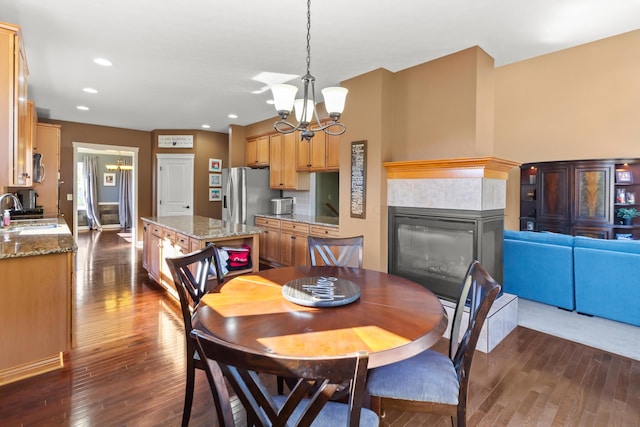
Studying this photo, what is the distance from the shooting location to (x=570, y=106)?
5.86 m

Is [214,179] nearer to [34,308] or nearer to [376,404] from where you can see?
[34,308]

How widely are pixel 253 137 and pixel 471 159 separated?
14.9 ft

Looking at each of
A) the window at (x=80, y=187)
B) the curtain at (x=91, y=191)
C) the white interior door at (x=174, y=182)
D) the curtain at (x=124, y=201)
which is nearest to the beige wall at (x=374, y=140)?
the white interior door at (x=174, y=182)

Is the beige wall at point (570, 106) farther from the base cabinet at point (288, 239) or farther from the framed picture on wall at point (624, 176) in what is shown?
the base cabinet at point (288, 239)

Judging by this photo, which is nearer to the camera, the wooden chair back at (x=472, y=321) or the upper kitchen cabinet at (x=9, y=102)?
the wooden chair back at (x=472, y=321)

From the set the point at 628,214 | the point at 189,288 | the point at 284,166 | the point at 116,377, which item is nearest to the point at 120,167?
the point at 284,166

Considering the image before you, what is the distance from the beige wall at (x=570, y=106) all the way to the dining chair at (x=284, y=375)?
21.2 ft

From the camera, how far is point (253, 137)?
644cm

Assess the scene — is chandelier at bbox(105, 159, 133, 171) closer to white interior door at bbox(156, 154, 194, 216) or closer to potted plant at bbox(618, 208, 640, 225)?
white interior door at bbox(156, 154, 194, 216)

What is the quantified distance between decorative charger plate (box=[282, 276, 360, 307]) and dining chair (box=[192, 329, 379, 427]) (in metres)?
0.54

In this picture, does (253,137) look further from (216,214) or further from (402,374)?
(402,374)

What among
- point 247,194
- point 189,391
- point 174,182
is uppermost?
point 174,182

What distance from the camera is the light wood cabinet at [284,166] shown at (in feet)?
18.0

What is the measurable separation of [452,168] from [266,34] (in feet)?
6.85
